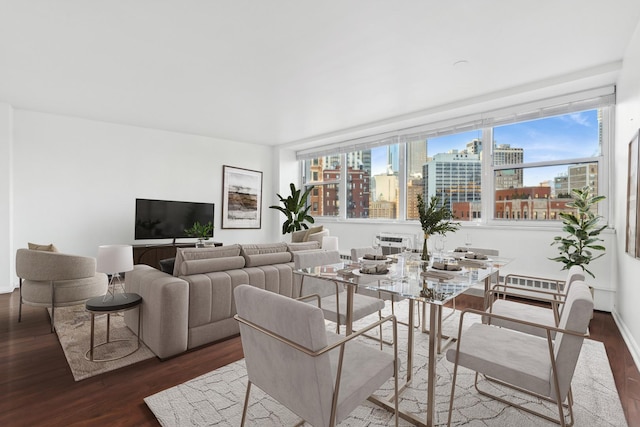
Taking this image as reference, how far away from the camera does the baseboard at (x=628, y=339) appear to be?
8.13 feet

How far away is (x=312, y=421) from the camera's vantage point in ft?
4.05

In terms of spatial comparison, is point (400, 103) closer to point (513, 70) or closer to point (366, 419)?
point (513, 70)

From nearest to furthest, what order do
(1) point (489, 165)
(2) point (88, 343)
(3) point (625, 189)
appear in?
(2) point (88, 343), (3) point (625, 189), (1) point (489, 165)

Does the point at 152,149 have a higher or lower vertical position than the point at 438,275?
higher

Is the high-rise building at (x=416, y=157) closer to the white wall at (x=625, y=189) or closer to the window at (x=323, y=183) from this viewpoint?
the window at (x=323, y=183)

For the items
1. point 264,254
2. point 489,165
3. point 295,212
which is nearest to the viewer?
point 264,254

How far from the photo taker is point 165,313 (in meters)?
2.44

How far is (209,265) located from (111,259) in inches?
29.4

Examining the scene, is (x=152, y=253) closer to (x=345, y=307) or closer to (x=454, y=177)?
(x=345, y=307)

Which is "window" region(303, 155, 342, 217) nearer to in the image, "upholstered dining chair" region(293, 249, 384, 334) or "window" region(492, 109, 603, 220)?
"window" region(492, 109, 603, 220)

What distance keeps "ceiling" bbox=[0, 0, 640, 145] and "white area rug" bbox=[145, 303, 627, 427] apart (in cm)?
279

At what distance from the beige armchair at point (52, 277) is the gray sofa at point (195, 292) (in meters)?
0.59

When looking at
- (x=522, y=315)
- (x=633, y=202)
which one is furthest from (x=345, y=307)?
(x=633, y=202)

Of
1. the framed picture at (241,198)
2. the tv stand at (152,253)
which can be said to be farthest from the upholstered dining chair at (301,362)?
the framed picture at (241,198)
